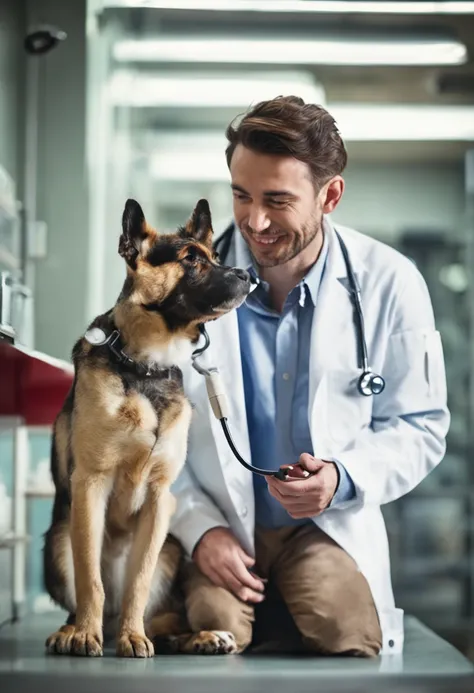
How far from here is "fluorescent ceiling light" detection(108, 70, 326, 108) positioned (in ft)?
5.80

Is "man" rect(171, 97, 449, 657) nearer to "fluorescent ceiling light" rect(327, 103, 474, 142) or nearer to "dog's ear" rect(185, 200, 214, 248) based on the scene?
"dog's ear" rect(185, 200, 214, 248)

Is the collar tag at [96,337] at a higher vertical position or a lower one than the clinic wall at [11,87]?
lower

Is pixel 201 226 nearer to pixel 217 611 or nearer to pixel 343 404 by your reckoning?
pixel 343 404

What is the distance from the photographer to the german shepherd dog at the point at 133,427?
1306 millimetres

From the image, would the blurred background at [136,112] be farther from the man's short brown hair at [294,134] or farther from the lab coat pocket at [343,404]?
the lab coat pocket at [343,404]

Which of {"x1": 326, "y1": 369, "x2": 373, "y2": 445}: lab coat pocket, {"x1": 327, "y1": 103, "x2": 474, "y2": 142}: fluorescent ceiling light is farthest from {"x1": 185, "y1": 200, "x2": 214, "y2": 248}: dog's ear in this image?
{"x1": 327, "y1": 103, "x2": 474, "y2": 142}: fluorescent ceiling light

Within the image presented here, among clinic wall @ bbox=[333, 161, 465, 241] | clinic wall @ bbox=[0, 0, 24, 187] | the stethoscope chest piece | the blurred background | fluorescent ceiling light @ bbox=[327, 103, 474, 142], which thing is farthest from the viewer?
clinic wall @ bbox=[333, 161, 465, 241]

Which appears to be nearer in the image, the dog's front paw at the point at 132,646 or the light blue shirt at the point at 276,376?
the dog's front paw at the point at 132,646

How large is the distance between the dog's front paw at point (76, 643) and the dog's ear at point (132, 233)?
0.49 meters

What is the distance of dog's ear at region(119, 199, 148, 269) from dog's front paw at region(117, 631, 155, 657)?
49 cm

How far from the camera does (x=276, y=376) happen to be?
143cm

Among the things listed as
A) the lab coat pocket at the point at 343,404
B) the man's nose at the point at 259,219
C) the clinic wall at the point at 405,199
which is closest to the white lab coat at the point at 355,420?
the lab coat pocket at the point at 343,404

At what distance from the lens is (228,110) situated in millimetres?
1766

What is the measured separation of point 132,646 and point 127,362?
1.23ft
